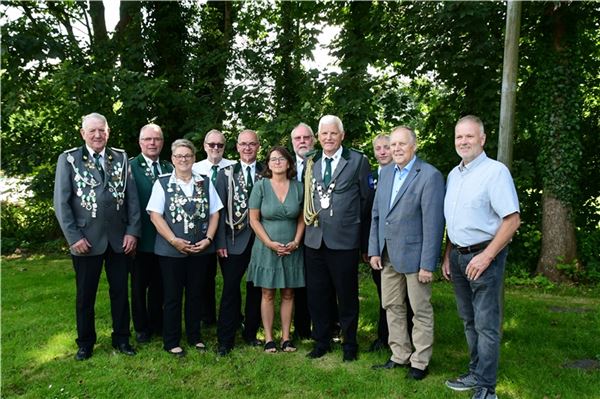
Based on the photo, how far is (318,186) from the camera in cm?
432

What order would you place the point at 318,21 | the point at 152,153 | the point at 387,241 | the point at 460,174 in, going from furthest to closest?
the point at 318,21
the point at 152,153
the point at 387,241
the point at 460,174

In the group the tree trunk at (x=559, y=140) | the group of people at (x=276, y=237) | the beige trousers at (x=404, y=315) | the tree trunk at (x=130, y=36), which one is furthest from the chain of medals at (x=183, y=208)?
the tree trunk at (x=559, y=140)

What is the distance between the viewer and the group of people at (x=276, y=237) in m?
3.82

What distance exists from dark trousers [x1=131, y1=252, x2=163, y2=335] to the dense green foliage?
277 centimetres

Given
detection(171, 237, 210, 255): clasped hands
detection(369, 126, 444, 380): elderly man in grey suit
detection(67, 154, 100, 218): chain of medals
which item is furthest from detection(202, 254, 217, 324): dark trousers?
detection(369, 126, 444, 380): elderly man in grey suit

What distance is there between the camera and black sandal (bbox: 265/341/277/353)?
15.1ft

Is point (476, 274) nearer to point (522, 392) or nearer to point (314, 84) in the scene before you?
point (522, 392)

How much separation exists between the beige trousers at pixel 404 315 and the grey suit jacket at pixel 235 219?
131 centimetres

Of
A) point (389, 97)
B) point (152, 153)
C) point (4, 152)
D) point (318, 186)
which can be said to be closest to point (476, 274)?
point (318, 186)

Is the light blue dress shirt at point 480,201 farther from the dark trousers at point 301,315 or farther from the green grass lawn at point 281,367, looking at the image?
the dark trousers at point 301,315

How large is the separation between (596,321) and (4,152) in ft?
34.1

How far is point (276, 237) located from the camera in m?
4.43

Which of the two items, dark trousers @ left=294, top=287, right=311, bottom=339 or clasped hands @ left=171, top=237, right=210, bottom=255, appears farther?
dark trousers @ left=294, top=287, right=311, bottom=339

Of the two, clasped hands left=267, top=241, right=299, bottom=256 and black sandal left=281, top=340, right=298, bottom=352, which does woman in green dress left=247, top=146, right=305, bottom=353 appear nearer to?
clasped hands left=267, top=241, right=299, bottom=256
